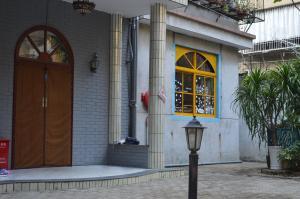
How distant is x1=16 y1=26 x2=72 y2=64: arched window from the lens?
960 cm

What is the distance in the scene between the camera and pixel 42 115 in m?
9.77

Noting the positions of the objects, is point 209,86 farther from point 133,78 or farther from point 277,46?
point 277,46

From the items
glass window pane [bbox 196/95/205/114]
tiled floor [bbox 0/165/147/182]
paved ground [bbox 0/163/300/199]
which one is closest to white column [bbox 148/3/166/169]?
tiled floor [bbox 0/165/147/182]

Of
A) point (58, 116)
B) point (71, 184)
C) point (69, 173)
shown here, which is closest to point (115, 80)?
point (58, 116)

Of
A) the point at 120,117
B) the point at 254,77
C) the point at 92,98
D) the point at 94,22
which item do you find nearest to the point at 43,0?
the point at 94,22

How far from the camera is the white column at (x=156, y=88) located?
988 cm

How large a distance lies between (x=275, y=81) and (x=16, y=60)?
6147 millimetres

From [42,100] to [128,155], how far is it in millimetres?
2185

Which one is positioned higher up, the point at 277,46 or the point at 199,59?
the point at 277,46

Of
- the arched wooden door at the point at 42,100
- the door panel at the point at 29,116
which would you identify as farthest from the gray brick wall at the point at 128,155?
the door panel at the point at 29,116

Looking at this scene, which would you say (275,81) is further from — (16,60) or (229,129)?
(16,60)

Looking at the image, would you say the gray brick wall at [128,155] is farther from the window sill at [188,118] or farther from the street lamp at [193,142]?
the street lamp at [193,142]

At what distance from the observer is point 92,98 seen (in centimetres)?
1072

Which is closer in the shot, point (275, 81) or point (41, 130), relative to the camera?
point (41, 130)
